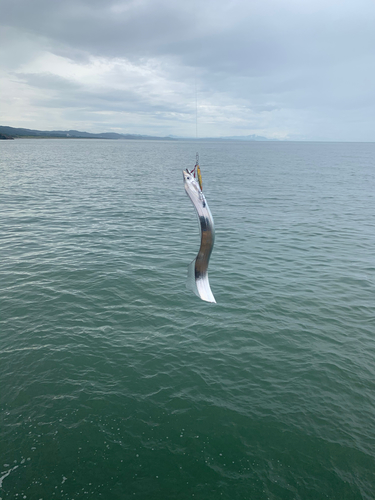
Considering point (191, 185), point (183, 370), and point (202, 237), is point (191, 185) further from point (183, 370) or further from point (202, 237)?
point (183, 370)

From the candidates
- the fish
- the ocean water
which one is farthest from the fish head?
the ocean water

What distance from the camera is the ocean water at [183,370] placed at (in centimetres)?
1195

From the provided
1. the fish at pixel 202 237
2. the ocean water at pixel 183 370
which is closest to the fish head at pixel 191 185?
the fish at pixel 202 237

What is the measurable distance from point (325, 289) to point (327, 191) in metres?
48.7

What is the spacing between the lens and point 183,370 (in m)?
16.6

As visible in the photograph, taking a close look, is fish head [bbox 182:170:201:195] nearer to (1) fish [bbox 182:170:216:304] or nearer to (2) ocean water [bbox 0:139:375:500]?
(1) fish [bbox 182:170:216:304]

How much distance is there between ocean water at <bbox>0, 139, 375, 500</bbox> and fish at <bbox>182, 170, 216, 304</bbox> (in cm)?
526

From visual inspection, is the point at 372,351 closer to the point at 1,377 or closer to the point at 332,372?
the point at 332,372

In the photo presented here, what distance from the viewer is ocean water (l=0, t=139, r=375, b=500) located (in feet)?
39.2

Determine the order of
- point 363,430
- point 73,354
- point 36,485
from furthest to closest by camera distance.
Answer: point 73,354, point 363,430, point 36,485

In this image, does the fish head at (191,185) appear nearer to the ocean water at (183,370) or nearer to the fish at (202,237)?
the fish at (202,237)

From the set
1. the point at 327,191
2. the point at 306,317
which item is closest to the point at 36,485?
the point at 306,317

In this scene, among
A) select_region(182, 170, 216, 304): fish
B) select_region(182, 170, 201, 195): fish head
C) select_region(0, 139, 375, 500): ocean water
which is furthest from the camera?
select_region(182, 170, 201, 195): fish head

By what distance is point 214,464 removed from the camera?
12.2 metres
